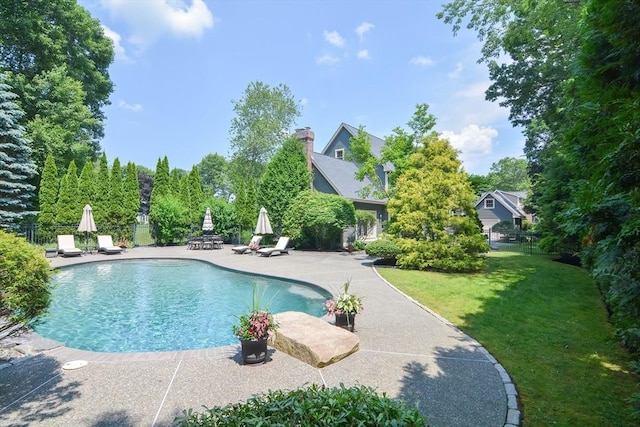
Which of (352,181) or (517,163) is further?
(517,163)

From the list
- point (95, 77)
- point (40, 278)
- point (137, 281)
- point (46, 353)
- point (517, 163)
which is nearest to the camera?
point (40, 278)

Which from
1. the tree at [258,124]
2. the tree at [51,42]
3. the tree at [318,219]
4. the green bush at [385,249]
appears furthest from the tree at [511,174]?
the tree at [51,42]

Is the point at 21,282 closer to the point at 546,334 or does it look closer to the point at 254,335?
the point at 254,335

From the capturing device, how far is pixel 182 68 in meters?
17.9

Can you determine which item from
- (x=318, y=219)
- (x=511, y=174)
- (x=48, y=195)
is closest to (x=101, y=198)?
(x=48, y=195)

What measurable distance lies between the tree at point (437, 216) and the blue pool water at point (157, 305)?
219 inches

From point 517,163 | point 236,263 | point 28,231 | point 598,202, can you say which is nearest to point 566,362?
point 598,202

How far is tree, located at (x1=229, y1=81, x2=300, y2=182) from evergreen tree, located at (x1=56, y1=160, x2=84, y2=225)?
43.7 feet

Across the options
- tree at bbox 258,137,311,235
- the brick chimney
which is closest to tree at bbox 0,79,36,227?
tree at bbox 258,137,311,235

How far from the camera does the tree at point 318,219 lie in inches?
781

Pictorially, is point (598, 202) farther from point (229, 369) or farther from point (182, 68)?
point (182, 68)

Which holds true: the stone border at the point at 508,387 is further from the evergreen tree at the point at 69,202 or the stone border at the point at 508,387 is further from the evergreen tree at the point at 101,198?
the evergreen tree at the point at 69,202

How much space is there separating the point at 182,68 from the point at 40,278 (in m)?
17.0

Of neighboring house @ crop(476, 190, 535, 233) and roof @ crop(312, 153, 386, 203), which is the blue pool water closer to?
roof @ crop(312, 153, 386, 203)
